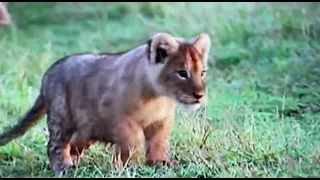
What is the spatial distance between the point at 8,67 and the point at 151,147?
3345mm

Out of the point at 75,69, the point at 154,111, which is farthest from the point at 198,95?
the point at 75,69

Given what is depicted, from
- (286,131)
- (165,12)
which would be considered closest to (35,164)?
(286,131)

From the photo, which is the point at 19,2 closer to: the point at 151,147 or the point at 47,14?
the point at 47,14

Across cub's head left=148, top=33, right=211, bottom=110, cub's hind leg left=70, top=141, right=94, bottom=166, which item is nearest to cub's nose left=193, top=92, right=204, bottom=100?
cub's head left=148, top=33, right=211, bottom=110

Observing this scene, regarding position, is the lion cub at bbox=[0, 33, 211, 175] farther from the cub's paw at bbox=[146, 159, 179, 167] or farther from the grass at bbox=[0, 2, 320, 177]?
the grass at bbox=[0, 2, 320, 177]

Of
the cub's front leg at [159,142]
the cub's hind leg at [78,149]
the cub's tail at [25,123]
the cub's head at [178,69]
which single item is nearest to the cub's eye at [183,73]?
the cub's head at [178,69]

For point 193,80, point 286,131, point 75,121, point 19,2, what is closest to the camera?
point 193,80

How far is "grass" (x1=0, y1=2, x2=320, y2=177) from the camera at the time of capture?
708 cm

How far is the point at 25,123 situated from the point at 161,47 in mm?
1304

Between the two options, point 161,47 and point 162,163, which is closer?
point 161,47

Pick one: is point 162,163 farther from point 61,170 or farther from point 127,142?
point 61,170

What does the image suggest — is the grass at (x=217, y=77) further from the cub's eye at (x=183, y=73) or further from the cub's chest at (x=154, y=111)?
the cub's eye at (x=183, y=73)

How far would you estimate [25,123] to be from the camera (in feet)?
25.1

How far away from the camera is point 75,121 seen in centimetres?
729
